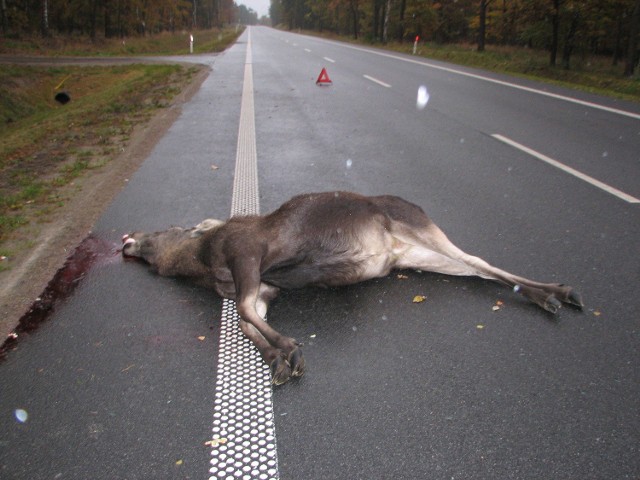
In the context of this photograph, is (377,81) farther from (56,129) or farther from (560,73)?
(56,129)

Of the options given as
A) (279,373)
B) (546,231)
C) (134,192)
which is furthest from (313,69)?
(279,373)

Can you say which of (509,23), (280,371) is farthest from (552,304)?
(509,23)

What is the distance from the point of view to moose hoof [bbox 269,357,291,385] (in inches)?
117

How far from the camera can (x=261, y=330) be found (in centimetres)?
329

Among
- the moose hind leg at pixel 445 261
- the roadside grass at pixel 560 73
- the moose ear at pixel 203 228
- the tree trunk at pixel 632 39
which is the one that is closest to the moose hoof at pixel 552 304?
the moose hind leg at pixel 445 261

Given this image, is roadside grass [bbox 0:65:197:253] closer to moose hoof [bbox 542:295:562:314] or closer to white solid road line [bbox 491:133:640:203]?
moose hoof [bbox 542:295:562:314]

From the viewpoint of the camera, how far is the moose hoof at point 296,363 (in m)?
3.01

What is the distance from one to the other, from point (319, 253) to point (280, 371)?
3.57 ft

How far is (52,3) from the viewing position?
45188mm

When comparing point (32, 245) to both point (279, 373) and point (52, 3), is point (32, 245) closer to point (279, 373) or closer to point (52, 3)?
point (279, 373)

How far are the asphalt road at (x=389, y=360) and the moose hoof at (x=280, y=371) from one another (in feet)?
0.22

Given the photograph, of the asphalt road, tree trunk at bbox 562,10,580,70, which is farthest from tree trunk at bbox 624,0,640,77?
the asphalt road

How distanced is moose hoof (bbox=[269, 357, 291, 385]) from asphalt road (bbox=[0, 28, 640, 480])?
68mm

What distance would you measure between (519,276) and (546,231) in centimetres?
119
